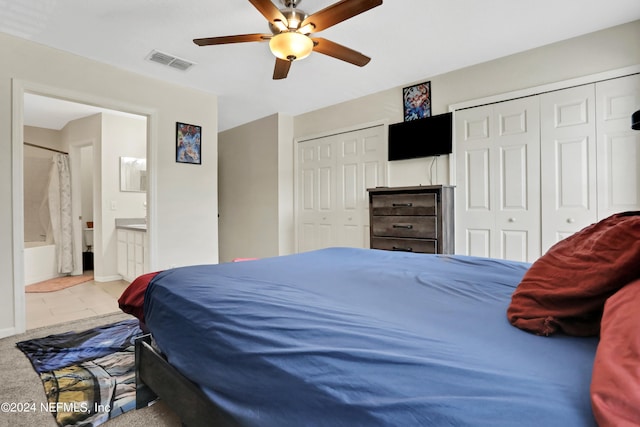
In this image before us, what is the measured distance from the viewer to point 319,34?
2744mm

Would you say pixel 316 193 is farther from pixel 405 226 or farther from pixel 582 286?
pixel 582 286

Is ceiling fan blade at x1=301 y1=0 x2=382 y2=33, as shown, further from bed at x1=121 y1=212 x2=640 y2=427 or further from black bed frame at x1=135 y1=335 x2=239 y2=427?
black bed frame at x1=135 y1=335 x2=239 y2=427

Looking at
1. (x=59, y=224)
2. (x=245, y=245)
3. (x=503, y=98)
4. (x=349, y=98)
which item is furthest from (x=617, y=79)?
(x=59, y=224)

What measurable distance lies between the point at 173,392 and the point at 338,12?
2.14 metres

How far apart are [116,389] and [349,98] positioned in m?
3.82

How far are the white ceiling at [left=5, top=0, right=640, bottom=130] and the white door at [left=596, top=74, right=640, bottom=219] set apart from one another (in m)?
0.54

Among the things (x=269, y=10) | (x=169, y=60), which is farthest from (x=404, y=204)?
(x=169, y=60)

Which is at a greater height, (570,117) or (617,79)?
(617,79)

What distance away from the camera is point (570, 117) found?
2729 mm

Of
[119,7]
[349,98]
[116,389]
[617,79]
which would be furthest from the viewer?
[349,98]

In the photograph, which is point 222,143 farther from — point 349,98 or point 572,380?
point 572,380

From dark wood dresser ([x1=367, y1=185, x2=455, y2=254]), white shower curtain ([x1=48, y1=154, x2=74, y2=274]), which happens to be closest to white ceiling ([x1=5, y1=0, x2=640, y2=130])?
dark wood dresser ([x1=367, y1=185, x2=455, y2=254])

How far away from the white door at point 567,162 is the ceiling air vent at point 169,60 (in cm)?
341

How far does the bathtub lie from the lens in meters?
4.45
